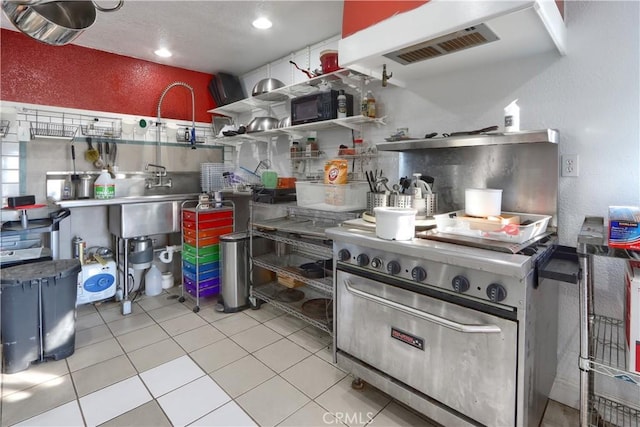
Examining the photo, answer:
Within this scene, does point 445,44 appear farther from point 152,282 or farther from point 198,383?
point 152,282

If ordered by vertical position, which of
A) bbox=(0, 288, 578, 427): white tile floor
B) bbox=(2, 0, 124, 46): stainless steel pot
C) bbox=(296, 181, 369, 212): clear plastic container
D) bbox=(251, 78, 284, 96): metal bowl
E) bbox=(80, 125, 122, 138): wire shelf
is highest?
bbox=(251, 78, 284, 96): metal bowl

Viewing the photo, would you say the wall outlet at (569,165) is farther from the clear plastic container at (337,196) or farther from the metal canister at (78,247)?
the metal canister at (78,247)

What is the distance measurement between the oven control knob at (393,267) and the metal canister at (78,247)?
2.80 metres

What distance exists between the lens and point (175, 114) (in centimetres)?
367

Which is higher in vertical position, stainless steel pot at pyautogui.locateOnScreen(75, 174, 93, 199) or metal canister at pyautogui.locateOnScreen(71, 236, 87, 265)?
stainless steel pot at pyautogui.locateOnScreen(75, 174, 93, 199)

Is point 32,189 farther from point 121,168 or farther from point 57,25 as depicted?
point 57,25

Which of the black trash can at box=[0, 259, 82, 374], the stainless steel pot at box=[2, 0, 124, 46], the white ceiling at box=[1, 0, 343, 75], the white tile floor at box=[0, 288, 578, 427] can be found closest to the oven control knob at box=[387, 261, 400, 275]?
the white tile floor at box=[0, 288, 578, 427]

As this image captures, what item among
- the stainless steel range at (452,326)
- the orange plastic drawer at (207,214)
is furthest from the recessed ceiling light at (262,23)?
the stainless steel range at (452,326)

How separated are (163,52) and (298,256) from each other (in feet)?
7.98

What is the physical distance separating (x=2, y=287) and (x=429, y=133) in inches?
112

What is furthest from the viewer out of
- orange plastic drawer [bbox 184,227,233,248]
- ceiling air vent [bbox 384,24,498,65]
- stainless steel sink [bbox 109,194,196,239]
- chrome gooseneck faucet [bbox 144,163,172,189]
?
chrome gooseneck faucet [bbox 144,163,172,189]

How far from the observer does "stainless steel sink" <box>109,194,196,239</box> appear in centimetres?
285

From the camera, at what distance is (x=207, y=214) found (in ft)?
9.81

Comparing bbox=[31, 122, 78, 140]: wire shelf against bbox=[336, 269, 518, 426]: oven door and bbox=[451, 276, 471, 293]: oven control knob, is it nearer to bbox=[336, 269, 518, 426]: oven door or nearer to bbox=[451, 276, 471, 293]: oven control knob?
bbox=[336, 269, 518, 426]: oven door
